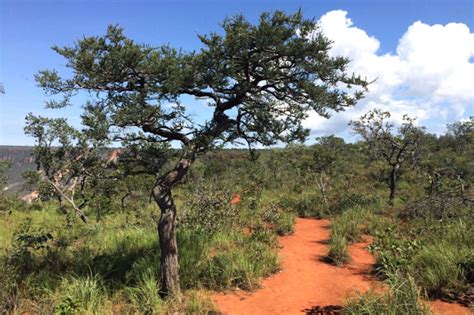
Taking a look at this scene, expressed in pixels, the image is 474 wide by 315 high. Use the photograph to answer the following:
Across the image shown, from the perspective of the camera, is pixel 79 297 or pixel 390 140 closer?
pixel 79 297

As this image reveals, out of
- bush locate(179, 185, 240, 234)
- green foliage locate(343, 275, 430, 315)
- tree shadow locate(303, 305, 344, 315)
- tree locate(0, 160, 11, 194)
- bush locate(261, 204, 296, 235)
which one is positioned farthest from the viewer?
tree locate(0, 160, 11, 194)

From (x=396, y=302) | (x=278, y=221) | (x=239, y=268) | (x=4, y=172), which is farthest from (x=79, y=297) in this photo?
(x=4, y=172)

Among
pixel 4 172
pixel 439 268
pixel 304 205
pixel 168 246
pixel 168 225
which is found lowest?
pixel 439 268

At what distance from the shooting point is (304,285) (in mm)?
7676

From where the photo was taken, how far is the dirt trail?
6566mm

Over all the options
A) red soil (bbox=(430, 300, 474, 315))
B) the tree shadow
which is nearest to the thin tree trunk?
the tree shadow

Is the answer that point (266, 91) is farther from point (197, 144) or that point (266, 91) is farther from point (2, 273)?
point (2, 273)

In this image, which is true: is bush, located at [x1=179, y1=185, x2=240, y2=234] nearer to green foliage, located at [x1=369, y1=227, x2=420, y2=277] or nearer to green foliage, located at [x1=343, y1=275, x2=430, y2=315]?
green foliage, located at [x1=369, y1=227, x2=420, y2=277]

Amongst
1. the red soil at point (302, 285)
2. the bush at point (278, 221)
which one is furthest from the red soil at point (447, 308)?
the bush at point (278, 221)

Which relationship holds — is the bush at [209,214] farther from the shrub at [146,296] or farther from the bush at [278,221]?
the shrub at [146,296]

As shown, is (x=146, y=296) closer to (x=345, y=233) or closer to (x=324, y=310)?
(x=324, y=310)

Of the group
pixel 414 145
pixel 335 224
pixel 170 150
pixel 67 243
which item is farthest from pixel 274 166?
pixel 170 150

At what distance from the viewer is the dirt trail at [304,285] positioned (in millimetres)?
6566

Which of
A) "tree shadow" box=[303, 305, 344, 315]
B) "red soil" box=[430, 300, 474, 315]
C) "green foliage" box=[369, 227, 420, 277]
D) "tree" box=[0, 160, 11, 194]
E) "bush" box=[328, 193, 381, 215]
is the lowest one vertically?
"tree shadow" box=[303, 305, 344, 315]
